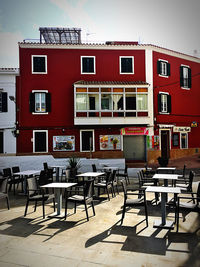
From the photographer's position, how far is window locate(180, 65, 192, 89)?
21.5m

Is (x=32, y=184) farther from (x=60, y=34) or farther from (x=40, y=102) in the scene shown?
(x=60, y=34)

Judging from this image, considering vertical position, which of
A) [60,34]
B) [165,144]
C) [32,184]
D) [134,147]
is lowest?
[32,184]

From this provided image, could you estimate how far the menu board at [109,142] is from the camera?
18984 mm

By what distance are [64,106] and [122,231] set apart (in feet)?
47.4

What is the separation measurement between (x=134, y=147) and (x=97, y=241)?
15209mm

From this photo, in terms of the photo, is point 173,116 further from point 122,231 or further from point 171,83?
point 122,231

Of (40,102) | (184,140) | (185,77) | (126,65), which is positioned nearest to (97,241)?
(40,102)

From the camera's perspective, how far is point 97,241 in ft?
16.4

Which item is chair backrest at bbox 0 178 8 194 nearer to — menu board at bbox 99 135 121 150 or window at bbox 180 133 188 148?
menu board at bbox 99 135 121 150

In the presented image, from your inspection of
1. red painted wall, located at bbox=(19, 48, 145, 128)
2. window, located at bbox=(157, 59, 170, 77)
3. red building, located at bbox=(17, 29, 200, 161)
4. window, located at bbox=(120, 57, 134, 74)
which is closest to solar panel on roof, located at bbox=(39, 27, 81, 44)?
red building, located at bbox=(17, 29, 200, 161)

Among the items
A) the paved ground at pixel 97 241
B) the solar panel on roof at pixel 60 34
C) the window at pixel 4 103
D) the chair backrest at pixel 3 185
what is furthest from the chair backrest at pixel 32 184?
the solar panel on roof at pixel 60 34

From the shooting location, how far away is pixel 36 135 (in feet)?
61.3

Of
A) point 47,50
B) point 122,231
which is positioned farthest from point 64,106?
point 122,231

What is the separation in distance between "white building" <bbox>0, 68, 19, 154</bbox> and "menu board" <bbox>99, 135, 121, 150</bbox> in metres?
6.72
